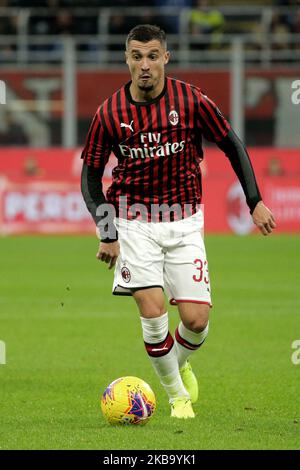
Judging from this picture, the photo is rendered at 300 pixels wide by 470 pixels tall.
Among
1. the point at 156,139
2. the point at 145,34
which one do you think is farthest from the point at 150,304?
the point at 145,34

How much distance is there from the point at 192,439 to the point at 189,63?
57.6ft

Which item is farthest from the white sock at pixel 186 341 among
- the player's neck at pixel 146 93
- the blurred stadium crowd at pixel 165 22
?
the blurred stadium crowd at pixel 165 22

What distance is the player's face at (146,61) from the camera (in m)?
6.84

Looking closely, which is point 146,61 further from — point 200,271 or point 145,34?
point 200,271

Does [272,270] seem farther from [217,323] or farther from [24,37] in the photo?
[24,37]

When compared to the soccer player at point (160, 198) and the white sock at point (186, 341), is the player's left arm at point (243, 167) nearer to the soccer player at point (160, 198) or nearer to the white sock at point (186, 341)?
the soccer player at point (160, 198)

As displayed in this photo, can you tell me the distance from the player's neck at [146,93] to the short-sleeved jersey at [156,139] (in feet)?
0.09

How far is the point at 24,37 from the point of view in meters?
23.1

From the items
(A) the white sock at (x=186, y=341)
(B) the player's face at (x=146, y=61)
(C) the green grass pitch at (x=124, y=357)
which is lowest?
(C) the green grass pitch at (x=124, y=357)

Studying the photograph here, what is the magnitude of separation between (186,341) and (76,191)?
1365cm

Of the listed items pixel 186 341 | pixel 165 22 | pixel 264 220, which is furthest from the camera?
pixel 165 22

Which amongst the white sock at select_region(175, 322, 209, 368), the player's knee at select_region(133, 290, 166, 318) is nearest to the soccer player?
the player's knee at select_region(133, 290, 166, 318)

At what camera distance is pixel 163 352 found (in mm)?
7016
